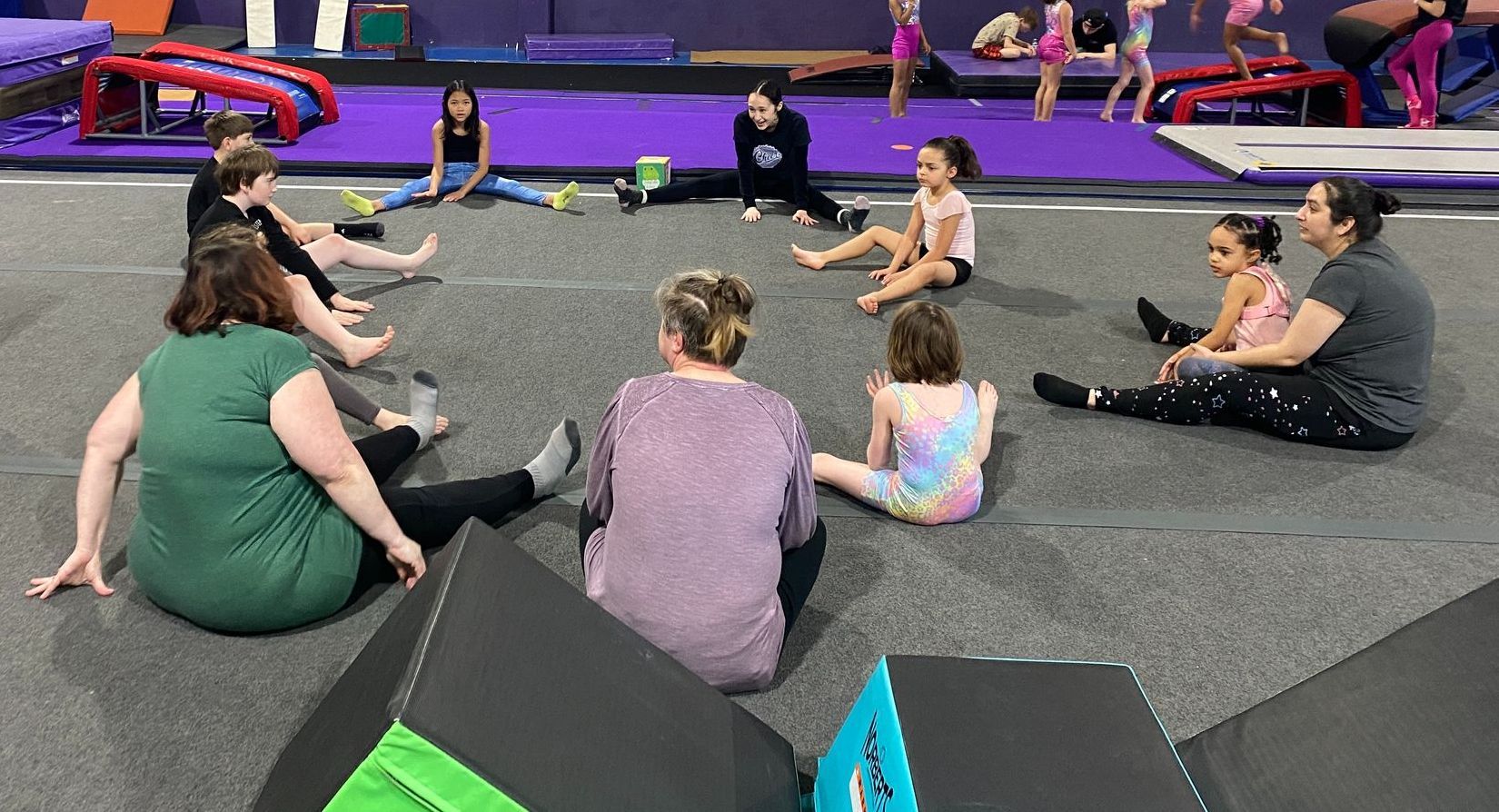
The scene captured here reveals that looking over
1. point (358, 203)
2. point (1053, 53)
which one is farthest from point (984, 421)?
point (1053, 53)

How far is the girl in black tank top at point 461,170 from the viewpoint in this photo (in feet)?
20.4

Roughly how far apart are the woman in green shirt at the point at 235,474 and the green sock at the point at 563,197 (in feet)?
Result: 12.3

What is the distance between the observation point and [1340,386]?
3570mm

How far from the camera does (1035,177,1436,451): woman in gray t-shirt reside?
11.3 ft

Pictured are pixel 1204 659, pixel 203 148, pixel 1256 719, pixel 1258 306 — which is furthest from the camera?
pixel 203 148

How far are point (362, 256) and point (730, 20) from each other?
29.7 feet

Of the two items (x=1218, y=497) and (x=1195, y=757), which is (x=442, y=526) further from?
(x=1218, y=497)

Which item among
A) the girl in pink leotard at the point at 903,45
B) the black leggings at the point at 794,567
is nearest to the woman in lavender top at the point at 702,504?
the black leggings at the point at 794,567

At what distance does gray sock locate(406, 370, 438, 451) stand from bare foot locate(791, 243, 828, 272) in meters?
2.43

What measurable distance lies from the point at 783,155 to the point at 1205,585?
13.2 ft

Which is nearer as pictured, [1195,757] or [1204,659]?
[1195,757]

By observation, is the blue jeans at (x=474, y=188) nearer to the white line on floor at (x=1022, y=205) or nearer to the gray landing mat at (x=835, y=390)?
the white line on floor at (x=1022, y=205)

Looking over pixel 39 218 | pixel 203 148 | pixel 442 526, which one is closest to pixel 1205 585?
pixel 442 526

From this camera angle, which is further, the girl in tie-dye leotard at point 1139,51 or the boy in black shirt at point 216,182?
the girl in tie-dye leotard at point 1139,51
